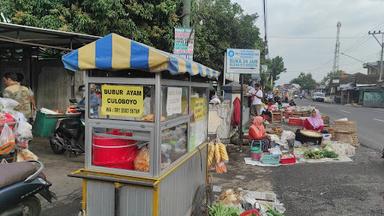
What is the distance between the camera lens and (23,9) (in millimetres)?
11844

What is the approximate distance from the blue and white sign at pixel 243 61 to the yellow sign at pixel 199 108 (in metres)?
4.98

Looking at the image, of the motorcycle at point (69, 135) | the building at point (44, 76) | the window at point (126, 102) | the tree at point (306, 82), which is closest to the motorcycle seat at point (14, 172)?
the window at point (126, 102)

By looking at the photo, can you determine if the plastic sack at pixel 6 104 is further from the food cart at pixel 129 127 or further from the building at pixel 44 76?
the building at pixel 44 76

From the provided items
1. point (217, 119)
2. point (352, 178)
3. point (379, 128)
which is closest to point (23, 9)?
point (217, 119)

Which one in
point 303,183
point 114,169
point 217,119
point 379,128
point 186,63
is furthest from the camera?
point 379,128

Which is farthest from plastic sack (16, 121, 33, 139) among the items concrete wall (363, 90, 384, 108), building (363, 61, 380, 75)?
building (363, 61, 380, 75)

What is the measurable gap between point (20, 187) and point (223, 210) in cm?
250

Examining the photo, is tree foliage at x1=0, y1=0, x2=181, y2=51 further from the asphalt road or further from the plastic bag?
the asphalt road

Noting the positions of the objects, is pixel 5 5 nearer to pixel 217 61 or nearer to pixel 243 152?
pixel 243 152

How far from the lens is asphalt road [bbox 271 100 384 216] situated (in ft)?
19.1

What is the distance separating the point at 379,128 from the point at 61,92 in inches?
552

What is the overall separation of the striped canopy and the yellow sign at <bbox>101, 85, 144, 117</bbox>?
23 cm

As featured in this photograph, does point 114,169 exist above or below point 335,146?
above

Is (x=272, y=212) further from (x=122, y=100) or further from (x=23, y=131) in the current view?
(x=23, y=131)
